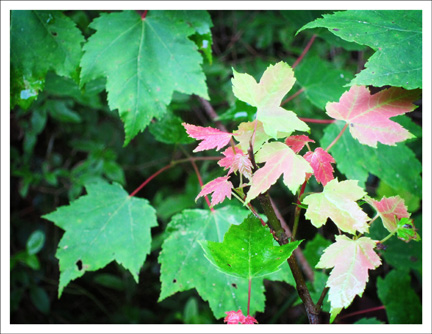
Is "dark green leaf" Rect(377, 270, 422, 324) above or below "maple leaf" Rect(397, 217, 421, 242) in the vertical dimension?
below

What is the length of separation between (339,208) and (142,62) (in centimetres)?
59

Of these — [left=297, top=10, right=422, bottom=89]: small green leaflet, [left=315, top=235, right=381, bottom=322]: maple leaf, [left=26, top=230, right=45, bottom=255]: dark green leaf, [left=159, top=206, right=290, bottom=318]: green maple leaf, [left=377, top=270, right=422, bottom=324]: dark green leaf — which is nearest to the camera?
[left=315, top=235, right=381, bottom=322]: maple leaf

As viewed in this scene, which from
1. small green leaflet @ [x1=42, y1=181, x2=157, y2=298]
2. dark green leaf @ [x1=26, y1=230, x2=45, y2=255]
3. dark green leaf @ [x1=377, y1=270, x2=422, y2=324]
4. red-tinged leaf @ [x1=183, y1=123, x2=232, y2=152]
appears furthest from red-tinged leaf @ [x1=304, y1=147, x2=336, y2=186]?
dark green leaf @ [x1=26, y1=230, x2=45, y2=255]

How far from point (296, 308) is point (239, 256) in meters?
1.10

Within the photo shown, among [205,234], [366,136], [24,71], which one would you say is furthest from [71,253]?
[366,136]

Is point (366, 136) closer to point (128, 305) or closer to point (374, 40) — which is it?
point (374, 40)

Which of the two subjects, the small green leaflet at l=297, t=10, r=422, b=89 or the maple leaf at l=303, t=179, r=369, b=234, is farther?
the small green leaflet at l=297, t=10, r=422, b=89

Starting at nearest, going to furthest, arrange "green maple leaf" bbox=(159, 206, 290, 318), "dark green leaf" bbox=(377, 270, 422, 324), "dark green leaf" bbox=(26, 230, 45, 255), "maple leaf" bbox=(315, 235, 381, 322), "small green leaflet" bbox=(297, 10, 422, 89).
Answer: "maple leaf" bbox=(315, 235, 381, 322) < "small green leaflet" bbox=(297, 10, 422, 89) < "green maple leaf" bbox=(159, 206, 290, 318) < "dark green leaf" bbox=(377, 270, 422, 324) < "dark green leaf" bbox=(26, 230, 45, 255)

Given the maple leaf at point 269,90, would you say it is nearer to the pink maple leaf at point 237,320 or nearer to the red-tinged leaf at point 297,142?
the red-tinged leaf at point 297,142

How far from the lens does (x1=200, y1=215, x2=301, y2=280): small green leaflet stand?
1.58 ft

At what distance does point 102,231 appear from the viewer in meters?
0.86

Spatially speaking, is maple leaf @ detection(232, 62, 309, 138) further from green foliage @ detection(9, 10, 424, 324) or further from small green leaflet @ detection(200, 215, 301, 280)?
small green leaflet @ detection(200, 215, 301, 280)

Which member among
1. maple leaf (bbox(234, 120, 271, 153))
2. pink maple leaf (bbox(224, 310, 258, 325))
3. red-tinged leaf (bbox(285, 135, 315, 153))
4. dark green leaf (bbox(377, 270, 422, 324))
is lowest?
dark green leaf (bbox(377, 270, 422, 324))

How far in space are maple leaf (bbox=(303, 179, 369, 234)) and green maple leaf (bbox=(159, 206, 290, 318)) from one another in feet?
1.18
